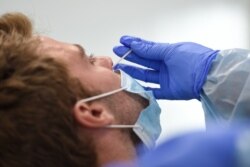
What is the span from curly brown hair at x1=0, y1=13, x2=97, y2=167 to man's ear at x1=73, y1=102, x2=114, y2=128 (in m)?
0.02

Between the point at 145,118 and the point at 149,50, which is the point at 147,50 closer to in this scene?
the point at 149,50

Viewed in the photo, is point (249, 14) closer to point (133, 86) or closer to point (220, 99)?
point (220, 99)

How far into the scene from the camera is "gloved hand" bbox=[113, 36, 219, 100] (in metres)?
1.19

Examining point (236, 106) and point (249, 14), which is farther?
point (249, 14)

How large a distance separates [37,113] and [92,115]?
139 millimetres

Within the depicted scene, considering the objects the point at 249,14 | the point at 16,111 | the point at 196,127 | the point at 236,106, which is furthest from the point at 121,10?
the point at 196,127

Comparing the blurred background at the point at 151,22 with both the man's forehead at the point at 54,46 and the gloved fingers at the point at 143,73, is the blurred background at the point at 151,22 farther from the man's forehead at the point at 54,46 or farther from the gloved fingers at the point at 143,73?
the man's forehead at the point at 54,46

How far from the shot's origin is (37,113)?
767 mm

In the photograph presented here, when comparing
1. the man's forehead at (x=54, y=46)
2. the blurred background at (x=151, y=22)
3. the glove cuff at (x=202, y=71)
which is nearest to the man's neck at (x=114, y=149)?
the man's forehead at (x=54, y=46)

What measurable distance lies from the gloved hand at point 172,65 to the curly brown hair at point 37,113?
0.46 meters

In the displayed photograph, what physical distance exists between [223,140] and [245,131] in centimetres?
3

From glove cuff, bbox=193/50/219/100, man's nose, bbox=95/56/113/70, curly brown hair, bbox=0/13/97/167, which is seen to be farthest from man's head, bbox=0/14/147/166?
glove cuff, bbox=193/50/219/100

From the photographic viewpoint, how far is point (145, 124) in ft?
3.23

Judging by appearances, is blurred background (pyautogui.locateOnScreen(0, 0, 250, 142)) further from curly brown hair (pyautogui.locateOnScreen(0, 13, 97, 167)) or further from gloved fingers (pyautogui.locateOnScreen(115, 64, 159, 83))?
curly brown hair (pyautogui.locateOnScreen(0, 13, 97, 167))
